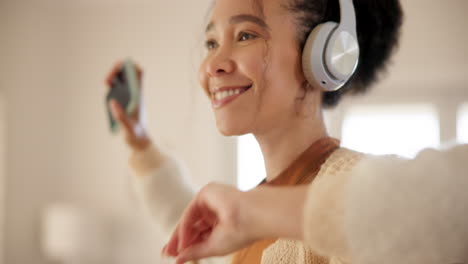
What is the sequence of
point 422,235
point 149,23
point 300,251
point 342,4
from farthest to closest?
point 149,23
point 342,4
point 300,251
point 422,235

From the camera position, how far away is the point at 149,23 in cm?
345

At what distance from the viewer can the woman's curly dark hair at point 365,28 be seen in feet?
2.27

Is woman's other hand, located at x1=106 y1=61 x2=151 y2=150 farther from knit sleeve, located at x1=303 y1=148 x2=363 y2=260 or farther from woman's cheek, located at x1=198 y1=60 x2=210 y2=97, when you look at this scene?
knit sleeve, located at x1=303 y1=148 x2=363 y2=260

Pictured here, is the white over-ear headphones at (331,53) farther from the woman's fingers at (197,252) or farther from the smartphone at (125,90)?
the smartphone at (125,90)

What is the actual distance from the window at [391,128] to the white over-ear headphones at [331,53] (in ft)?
6.85

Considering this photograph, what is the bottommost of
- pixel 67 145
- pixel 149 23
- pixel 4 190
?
pixel 4 190

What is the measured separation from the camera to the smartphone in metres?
1.24

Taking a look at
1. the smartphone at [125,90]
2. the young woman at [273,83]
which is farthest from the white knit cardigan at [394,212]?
the smartphone at [125,90]

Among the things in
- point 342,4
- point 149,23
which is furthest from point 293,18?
point 149,23

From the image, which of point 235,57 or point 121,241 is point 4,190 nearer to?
point 121,241

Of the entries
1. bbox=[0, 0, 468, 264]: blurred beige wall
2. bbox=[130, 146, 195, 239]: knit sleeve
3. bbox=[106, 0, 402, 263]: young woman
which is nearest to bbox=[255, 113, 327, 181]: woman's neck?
bbox=[106, 0, 402, 263]: young woman

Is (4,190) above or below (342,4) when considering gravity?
below

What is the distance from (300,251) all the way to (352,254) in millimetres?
237

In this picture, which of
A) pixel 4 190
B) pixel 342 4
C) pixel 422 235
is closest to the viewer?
pixel 422 235
